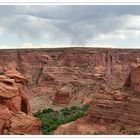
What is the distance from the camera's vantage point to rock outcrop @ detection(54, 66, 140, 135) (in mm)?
24266

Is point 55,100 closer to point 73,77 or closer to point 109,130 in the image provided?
point 73,77

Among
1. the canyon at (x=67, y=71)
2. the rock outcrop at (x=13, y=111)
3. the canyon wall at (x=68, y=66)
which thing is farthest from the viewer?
the canyon wall at (x=68, y=66)

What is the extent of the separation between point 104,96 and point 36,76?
150 feet

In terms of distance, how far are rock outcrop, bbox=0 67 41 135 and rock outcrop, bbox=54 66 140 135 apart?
78.7 inches

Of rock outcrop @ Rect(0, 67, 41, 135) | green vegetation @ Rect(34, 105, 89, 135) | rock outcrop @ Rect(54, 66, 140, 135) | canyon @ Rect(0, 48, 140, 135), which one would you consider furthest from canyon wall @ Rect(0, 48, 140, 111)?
rock outcrop @ Rect(0, 67, 41, 135)

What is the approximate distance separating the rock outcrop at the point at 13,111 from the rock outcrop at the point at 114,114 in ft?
6.56

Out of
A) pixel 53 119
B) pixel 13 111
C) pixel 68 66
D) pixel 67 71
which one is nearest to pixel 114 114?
pixel 13 111

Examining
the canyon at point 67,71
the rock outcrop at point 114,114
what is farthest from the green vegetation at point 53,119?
the canyon at point 67,71

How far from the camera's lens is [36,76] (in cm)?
7200

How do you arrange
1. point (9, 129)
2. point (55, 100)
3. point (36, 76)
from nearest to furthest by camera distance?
point (9, 129) < point (55, 100) < point (36, 76)

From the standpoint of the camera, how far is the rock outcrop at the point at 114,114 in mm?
24266

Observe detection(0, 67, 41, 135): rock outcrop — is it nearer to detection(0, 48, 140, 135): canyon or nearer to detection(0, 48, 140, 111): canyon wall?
detection(0, 48, 140, 135): canyon

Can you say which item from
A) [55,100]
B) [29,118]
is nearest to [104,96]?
[29,118]

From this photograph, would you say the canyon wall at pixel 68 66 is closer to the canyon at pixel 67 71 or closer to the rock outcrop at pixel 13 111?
the canyon at pixel 67 71
